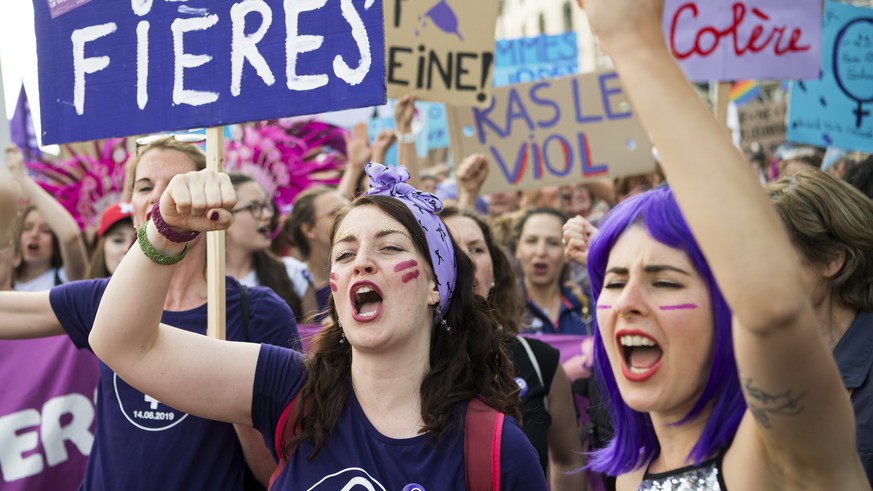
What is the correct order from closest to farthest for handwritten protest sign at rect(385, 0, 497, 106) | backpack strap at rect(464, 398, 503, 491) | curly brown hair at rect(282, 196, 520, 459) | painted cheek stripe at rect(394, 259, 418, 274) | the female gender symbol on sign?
backpack strap at rect(464, 398, 503, 491) < curly brown hair at rect(282, 196, 520, 459) < painted cheek stripe at rect(394, 259, 418, 274) < handwritten protest sign at rect(385, 0, 497, 106) < the female gender symbol on sign

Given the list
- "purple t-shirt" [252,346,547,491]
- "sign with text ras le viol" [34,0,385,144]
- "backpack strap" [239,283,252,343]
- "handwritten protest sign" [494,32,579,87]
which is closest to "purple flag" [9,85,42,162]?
"handwritten protest sign" [494,32,579,87]

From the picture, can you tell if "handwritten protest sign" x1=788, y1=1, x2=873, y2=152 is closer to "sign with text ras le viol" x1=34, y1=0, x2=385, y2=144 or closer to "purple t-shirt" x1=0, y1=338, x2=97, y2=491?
"sign with text ras le viol" x1=34, y1=0, x2=385, y2=144

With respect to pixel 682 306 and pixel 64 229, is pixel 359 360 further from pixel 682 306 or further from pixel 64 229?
pixel 64 229

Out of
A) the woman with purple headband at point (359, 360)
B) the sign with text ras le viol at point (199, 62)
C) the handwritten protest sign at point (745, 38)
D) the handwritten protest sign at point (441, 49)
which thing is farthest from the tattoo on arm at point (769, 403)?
the handwritten protest sign at point (745, 38)

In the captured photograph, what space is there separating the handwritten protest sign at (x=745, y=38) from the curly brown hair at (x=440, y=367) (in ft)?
10.6

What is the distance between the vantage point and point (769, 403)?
55.8 inches

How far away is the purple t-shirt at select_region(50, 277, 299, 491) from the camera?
106 inches

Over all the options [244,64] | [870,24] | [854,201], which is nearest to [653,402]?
[854,201]

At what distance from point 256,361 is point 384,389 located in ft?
1.10

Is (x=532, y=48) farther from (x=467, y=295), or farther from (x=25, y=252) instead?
(x=467, y=295)

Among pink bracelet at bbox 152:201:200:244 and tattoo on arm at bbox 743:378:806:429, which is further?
pink bracelet at bbox 152:201:200:244

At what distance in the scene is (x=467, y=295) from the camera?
269cm

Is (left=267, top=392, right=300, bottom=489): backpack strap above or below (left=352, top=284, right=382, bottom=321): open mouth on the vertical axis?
below

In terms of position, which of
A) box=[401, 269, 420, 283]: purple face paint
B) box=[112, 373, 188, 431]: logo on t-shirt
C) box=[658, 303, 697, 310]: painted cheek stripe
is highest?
box=[658, 303, 697, 310]: painted cheek stripe
